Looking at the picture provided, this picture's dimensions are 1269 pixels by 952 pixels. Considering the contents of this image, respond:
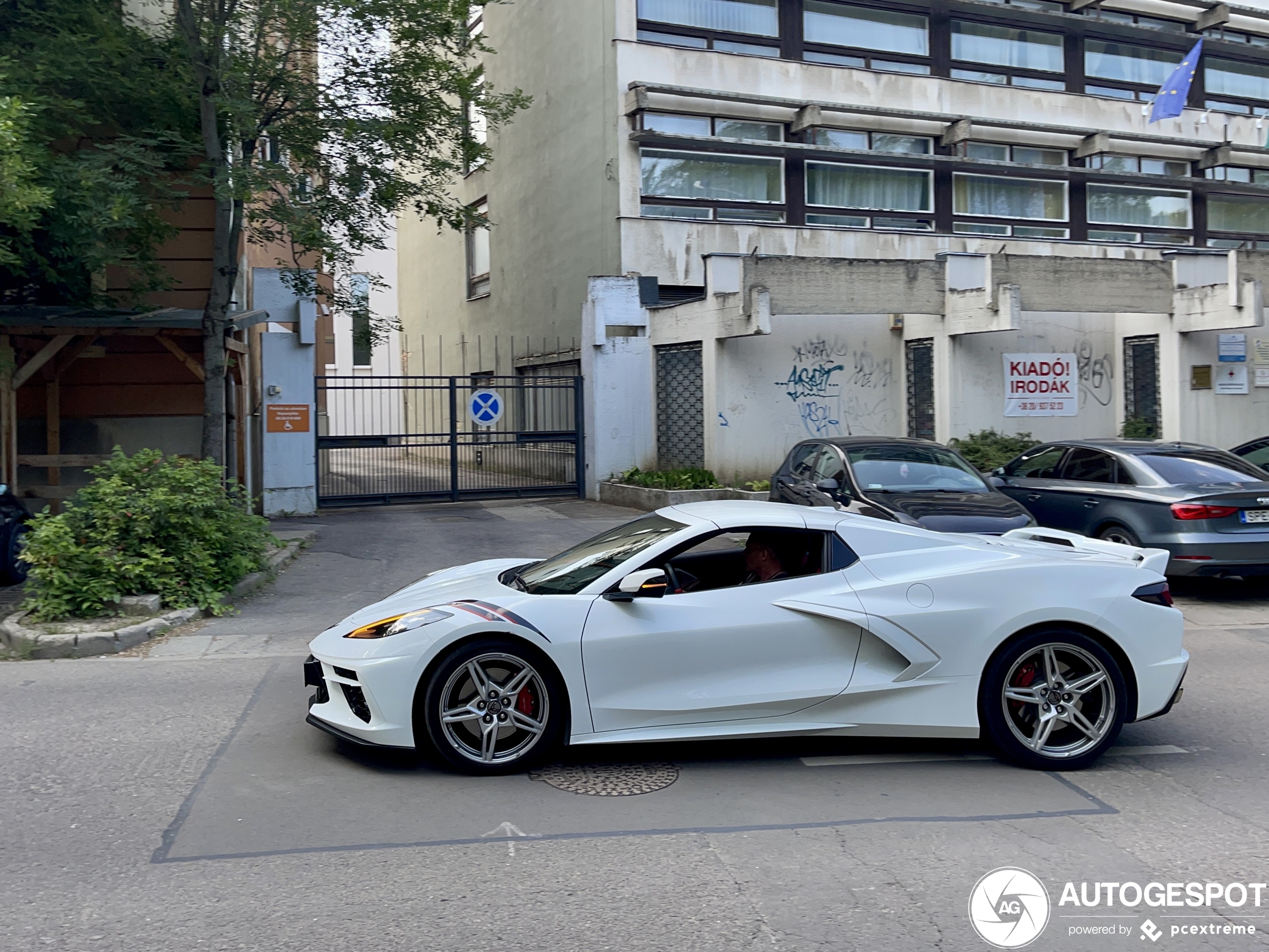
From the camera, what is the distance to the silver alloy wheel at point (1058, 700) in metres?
5.59

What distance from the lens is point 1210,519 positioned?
1010cm

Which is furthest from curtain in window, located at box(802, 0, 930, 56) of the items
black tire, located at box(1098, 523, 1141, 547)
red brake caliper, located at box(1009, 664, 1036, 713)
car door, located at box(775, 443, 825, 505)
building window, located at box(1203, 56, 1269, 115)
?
red brake caliper, located at box(1009, 664, 1036, 713)

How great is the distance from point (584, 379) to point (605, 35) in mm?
6872

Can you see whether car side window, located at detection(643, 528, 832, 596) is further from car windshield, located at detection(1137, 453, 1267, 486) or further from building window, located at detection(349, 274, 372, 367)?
building window, located at detection(349, 274, 372, 367)

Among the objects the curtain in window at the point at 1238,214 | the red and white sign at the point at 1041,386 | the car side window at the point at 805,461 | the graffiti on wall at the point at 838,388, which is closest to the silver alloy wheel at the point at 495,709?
the car side window at the point at 805,461

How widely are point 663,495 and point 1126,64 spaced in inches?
685

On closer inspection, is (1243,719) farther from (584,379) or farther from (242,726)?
(584,379)

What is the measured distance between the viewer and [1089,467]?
11578 millimetres

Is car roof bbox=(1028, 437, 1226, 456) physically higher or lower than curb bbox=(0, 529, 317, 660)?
higher

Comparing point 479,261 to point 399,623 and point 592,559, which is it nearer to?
point 592,559

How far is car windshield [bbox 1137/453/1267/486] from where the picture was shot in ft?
34.7

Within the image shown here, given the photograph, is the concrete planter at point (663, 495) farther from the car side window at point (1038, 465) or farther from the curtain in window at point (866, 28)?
the curtain in window at point (866, 28)

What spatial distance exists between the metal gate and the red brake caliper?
13.5 meters

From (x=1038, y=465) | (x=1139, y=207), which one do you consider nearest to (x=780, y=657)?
(x=1038, y=465)
